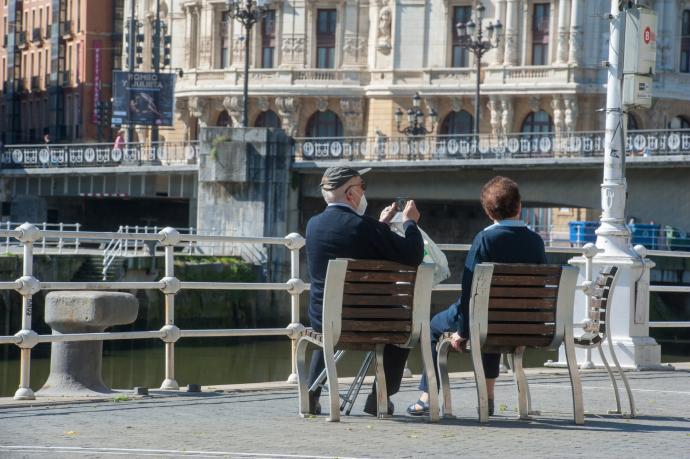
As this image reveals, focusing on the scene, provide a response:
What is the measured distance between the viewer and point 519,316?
11.0 m

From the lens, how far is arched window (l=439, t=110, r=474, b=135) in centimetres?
7319

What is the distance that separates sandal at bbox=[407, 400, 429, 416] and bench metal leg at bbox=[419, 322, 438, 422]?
351 millimetres

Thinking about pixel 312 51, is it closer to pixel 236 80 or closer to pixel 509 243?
pixel 236 80

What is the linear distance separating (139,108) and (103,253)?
22962mm

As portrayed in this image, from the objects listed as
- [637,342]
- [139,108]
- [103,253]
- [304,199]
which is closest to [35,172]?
[139,108]

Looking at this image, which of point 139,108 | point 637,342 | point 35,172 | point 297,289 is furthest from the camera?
point 139,108

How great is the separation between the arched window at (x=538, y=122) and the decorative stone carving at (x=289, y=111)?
9.95m

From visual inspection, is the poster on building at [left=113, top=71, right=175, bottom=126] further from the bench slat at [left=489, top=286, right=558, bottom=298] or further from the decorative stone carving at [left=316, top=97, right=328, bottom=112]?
the bench slat at [left=489, top=286, right=558, bottom=298]

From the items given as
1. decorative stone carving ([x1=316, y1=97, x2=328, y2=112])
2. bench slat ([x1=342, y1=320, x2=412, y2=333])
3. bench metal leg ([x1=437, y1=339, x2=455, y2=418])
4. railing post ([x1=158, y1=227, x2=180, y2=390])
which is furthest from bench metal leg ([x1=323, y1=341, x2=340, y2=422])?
decorative stone carving ([x1=316, y1=97, x2=328, y2=112])

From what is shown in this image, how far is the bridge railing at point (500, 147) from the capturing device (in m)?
46.1

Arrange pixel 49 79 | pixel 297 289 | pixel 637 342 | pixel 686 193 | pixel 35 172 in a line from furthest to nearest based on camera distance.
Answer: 1. pixel 49 79
2. pixel 35 172
3. pixel 686 193
4. pixel 637 342
5. pixel 297 289

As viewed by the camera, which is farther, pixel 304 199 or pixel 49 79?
pixel 49 79

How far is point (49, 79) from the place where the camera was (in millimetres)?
91812

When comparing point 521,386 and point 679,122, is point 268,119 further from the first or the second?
point 521,386
